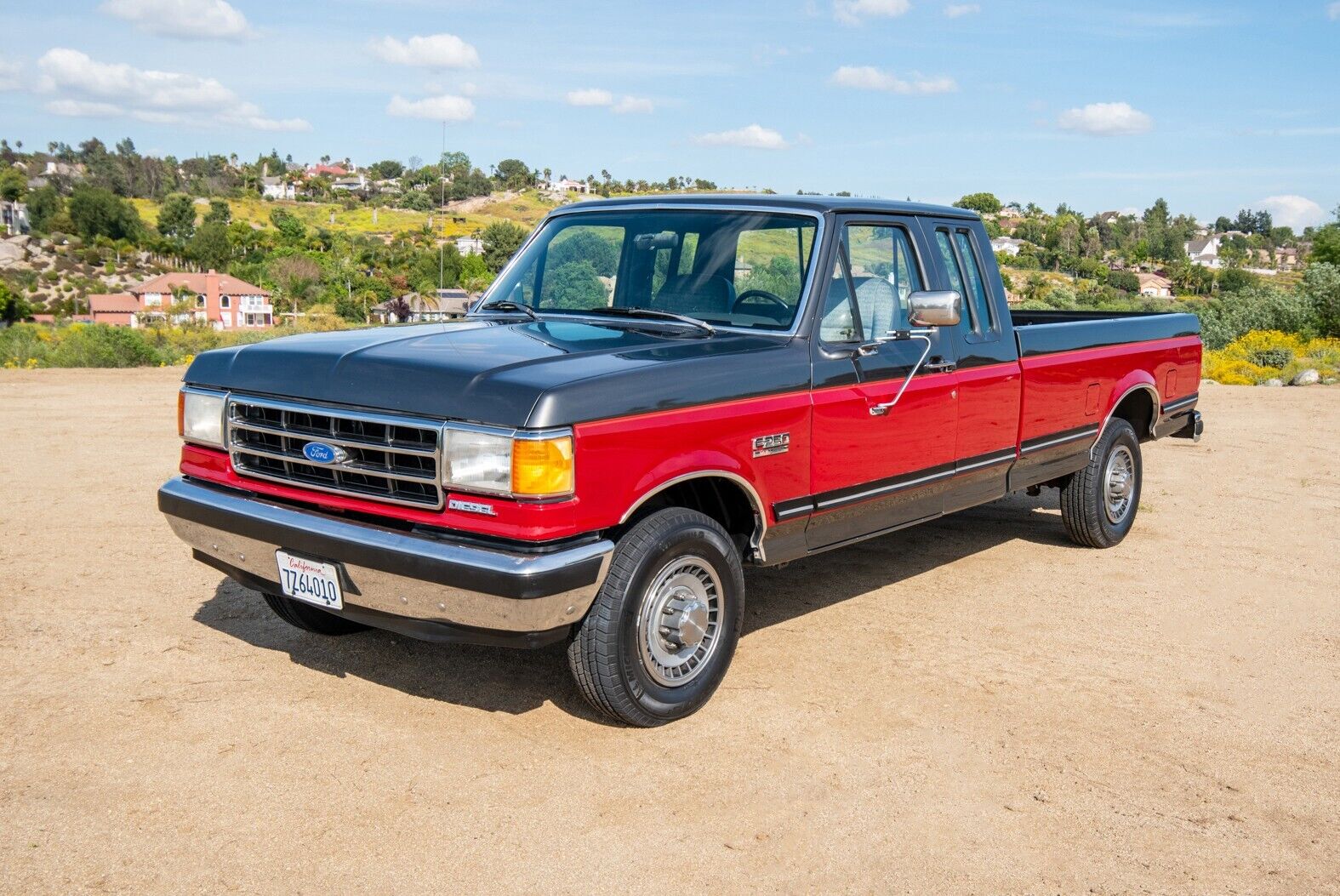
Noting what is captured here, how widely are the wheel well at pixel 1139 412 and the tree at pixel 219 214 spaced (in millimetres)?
110980

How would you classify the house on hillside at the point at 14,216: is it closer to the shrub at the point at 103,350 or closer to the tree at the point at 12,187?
the tree at the point at 12,187

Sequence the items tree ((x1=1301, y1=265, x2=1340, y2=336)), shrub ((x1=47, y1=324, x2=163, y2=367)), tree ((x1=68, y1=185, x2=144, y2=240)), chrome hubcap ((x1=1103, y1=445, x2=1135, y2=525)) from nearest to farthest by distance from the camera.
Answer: chrome hubcap ((x1=1103, y1=445, x2=1135, y2=525))
shrub ((x1=47, y1=324, x2=163, y2=367))
tree ((x1=1301, y1=265, x2=1340, y2=336))
tree ((x1=68, y1=185, x2=144, y2=240))

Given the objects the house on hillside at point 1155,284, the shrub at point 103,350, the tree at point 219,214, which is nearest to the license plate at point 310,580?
the shrub at point 103,350

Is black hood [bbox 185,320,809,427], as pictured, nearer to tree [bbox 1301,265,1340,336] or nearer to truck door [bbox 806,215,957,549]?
truck door [bbox 806,215,957,549]

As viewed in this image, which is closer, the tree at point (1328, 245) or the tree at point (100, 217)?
the tree at point (1328, 245)

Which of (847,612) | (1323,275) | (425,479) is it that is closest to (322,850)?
(425,479)

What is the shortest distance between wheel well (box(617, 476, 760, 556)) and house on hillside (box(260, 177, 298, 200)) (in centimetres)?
16008

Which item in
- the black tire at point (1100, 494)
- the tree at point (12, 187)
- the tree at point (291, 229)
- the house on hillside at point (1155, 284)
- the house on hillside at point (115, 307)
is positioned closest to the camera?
the black tire at point (1100, 494)

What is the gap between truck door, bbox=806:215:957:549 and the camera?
16.4ft

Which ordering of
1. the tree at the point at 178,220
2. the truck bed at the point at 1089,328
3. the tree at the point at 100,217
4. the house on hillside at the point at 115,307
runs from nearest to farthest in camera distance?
the truck bed at the point at 1089,328 < the house on hillside at the point at 115,307 < the tree at the point at 100,217 < the tree at the point at 178,220

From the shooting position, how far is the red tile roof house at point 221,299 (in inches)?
2933

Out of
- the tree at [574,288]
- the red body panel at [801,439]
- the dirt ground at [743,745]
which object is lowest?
the dirt ground at [743,745]

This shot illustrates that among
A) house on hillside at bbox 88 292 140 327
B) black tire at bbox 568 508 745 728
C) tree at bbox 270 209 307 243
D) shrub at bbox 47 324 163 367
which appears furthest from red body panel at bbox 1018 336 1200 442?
tree at bbox 270 209 307 243

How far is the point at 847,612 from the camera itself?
5.95 m
